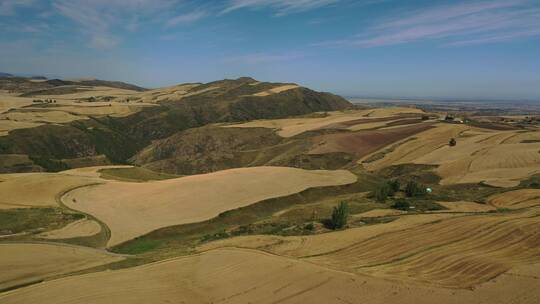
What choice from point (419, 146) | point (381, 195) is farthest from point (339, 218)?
point (419, 146)

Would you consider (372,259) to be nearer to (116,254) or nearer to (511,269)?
(511,269)

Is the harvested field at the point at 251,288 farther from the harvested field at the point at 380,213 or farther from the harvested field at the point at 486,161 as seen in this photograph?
the harvested field at the point at 486,161

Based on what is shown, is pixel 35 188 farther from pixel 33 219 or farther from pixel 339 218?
pixel 339 218

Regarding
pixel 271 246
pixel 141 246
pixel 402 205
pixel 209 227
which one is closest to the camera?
pixel 271 246

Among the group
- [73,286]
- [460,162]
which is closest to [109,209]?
[73,286]

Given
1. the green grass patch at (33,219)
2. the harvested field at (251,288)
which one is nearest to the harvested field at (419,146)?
the green grass patch at (33,219)

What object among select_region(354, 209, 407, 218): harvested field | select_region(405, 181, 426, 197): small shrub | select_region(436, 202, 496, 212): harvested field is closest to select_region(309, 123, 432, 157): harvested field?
select_region(405, 181, 426, 197): small shrub
